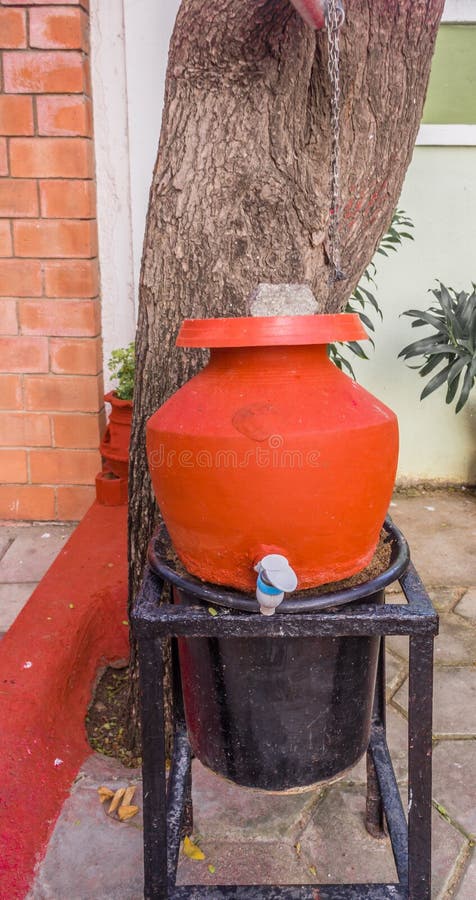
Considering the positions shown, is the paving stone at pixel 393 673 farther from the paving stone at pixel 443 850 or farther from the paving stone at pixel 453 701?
the paving stone at pixel 443 850

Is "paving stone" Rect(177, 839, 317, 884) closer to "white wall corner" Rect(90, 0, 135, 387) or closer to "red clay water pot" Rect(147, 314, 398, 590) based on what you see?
"red clay water pot" Rect(147, 314, 398, 590)

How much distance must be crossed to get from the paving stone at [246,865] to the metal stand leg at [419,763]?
38cm

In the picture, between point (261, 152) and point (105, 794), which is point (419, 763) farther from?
point (261, 152)

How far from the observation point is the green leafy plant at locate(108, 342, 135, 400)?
2.91 m

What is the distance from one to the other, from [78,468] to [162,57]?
1.68 m

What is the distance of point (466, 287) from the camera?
12.0 feet

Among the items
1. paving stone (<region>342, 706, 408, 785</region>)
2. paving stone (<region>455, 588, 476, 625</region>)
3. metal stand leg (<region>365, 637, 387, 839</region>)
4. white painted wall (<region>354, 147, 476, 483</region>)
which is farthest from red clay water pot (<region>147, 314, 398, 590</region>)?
white painted wall (<region>354, 147, 476, 483</region>)

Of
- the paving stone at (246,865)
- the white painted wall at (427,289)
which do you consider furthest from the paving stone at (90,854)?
the white painted wall at (427,289)

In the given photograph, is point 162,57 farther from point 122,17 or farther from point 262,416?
point 262,416

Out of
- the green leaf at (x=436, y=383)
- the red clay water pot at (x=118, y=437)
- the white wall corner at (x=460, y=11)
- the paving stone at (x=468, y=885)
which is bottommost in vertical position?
the paving stone at (x=468, y=885)

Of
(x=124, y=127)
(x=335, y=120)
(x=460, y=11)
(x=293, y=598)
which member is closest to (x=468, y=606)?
(x=293, y=598)

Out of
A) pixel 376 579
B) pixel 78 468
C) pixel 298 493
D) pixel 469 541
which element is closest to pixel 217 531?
pixel 298 493

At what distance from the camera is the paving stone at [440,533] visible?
303 centimetres

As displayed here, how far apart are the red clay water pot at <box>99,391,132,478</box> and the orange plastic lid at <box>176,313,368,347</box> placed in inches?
68.4
